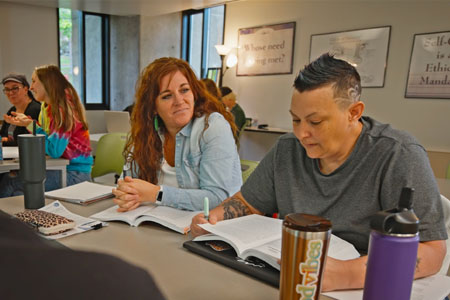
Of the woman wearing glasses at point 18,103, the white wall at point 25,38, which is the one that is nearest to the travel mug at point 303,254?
the woman wearing glasses at point 18,103

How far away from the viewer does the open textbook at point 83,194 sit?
1.43 m

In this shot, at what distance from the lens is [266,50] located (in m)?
5.93

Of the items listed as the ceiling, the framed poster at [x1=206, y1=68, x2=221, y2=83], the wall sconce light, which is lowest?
the framed poster at [x1=206, y1=68, x2=221, y2=83]

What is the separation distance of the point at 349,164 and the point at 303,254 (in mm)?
568

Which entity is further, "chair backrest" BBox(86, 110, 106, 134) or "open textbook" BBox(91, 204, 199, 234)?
"chair backrest" BBox(86, 110, 106, 134)

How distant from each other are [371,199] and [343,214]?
94 mm

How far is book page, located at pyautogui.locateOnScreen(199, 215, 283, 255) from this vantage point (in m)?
0.91

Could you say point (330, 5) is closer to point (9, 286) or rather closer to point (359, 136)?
point (359, 136)

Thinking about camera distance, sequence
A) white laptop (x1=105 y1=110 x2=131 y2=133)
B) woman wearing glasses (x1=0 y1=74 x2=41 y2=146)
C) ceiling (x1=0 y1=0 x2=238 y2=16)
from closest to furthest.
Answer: woman wearing glasses (x1=0 y1=74 x2=41 y2=146) < white laptop (x1=105 y1=110 x2=131 y2=133) < ceiling (x1=0 y1=0 x2=238 y2=16)

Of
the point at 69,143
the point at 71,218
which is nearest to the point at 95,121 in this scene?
the point at 69,143

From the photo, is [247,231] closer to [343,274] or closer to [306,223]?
[343,274]

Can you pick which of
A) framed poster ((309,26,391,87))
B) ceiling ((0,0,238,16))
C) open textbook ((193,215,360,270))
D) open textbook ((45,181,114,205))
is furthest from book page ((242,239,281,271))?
ceiling ((0,0,238,16))

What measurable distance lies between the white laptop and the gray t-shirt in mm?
4369

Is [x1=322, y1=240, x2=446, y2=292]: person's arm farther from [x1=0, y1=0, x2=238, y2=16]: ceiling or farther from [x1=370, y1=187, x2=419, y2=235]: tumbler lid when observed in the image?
[x1=0, y1=0, x2=238, y2=16]: ceiling
